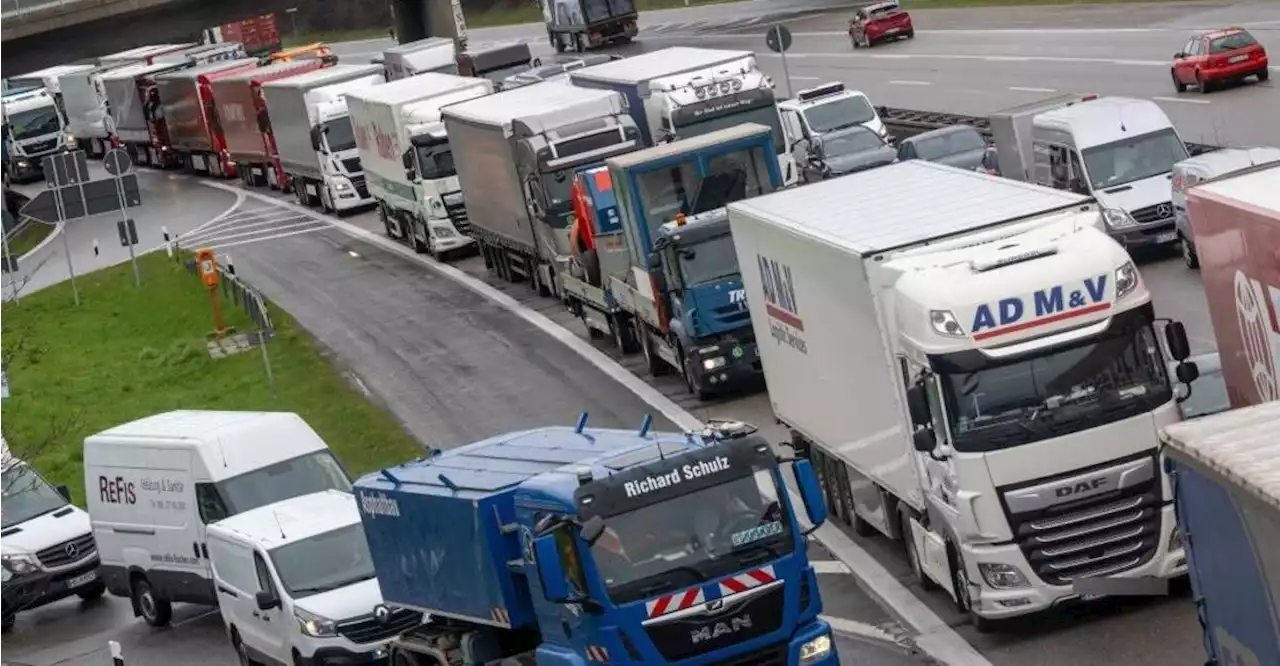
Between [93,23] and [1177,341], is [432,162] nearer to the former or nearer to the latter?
[1177,341]

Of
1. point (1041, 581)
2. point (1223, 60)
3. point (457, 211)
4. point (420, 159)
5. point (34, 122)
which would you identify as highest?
point (34, 122)

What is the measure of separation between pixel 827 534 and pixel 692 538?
24.7ft

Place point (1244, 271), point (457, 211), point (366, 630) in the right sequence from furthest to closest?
point (457, 211) < point (366, 630) < point (1244, 271)

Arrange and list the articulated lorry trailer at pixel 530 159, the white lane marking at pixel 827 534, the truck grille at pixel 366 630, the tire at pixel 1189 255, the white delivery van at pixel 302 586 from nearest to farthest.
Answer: the white lane marking at pixel 827 534, the truck grille at pixel 366 630, the white delivery van at pixel 302 586, the tire at pixel 1189 255, the articulated lorry trailer at pixel 530 159

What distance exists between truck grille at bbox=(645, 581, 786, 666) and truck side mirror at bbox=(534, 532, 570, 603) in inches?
24.7

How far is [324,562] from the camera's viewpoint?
22.0 m

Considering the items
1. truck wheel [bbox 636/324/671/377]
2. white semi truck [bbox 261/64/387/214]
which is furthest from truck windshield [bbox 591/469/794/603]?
white semi truck [bbox 261/64/387/214]

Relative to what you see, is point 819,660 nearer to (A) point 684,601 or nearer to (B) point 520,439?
(A) point 684,601

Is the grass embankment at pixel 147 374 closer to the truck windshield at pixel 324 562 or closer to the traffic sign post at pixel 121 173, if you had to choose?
the traffic sign post at pixel 121 173

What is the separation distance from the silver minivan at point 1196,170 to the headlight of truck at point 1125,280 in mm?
14586

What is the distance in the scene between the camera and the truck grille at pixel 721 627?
50.5ft

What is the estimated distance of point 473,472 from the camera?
17797mm

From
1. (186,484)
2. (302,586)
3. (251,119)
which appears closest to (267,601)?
(302,586)

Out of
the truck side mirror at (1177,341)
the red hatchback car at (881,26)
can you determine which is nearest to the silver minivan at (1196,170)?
the truck side mirror at (1177,341)
